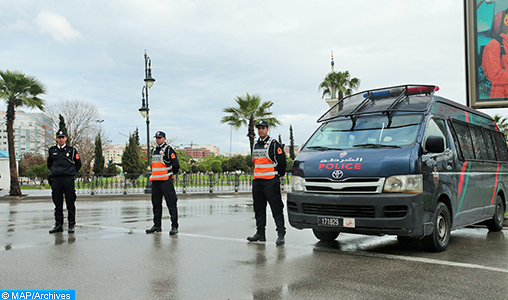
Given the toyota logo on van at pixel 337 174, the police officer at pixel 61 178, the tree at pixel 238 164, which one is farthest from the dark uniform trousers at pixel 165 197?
the tree at pixel 238 164

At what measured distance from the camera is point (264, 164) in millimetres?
6949

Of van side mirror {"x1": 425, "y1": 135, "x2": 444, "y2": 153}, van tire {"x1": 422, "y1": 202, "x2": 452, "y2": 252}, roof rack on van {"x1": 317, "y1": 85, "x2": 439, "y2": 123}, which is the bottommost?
van tire {"x1": 422, "y1": 202, "x2": 452, "y2": 252}

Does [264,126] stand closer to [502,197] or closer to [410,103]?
[410,103]

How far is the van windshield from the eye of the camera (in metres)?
5.97

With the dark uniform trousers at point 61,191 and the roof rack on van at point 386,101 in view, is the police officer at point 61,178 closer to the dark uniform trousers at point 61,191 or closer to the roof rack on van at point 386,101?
the dark uniform trousers at point 61,191

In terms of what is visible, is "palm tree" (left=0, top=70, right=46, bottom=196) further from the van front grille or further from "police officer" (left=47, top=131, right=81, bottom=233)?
the van front grille

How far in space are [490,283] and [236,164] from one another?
58246mm

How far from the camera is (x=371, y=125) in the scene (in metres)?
6.46

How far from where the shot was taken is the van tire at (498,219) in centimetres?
807

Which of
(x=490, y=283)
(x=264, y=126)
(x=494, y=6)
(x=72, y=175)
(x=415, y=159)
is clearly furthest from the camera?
(x=494, y=6)

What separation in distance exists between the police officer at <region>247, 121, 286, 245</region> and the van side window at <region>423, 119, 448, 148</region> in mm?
2282

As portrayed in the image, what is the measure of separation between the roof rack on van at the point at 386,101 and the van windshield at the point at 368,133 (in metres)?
0.15

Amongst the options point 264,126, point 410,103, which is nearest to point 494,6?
point 410,103

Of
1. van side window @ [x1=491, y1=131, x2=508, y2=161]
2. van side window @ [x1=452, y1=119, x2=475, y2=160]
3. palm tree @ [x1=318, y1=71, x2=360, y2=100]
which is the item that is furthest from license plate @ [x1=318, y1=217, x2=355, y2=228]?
palm tree @ [x1=318, y1=71, x2=360, y2=100]
